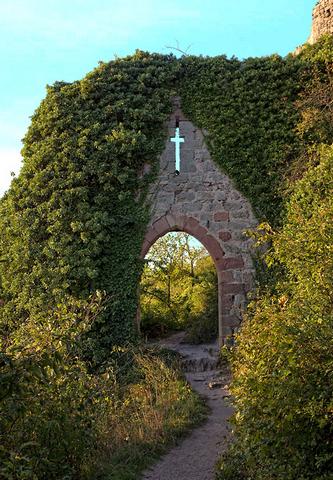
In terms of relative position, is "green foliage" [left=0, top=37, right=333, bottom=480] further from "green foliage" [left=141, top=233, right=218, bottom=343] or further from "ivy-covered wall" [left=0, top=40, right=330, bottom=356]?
"green foliage" [left=141, top=233, right=218, bottom=343]

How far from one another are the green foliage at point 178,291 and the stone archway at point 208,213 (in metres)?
2.67

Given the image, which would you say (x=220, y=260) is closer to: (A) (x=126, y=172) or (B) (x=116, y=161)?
(A) (x=126, y=172)

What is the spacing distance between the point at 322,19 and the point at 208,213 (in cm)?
386

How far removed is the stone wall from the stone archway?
270cm

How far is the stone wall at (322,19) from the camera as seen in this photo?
10087 mm

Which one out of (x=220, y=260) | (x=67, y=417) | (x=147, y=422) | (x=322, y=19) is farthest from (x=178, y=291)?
(x=67, y=417)

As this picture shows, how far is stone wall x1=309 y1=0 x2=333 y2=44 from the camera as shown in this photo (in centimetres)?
1009

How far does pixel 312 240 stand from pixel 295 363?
1308mm

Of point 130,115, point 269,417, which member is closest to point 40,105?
point 130,115

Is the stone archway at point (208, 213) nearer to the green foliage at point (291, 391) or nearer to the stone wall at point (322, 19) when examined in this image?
the stone wall at point (322, 19)

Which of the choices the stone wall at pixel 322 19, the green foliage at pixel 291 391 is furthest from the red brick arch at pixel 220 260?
the green foliage at pixel 291 391

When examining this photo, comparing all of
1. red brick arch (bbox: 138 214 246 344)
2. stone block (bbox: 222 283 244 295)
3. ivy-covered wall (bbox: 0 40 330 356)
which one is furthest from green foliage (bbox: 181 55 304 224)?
stone block (bbox: 222 283 244 295)

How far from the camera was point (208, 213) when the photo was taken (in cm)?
979

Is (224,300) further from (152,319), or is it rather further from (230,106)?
(152,319)
